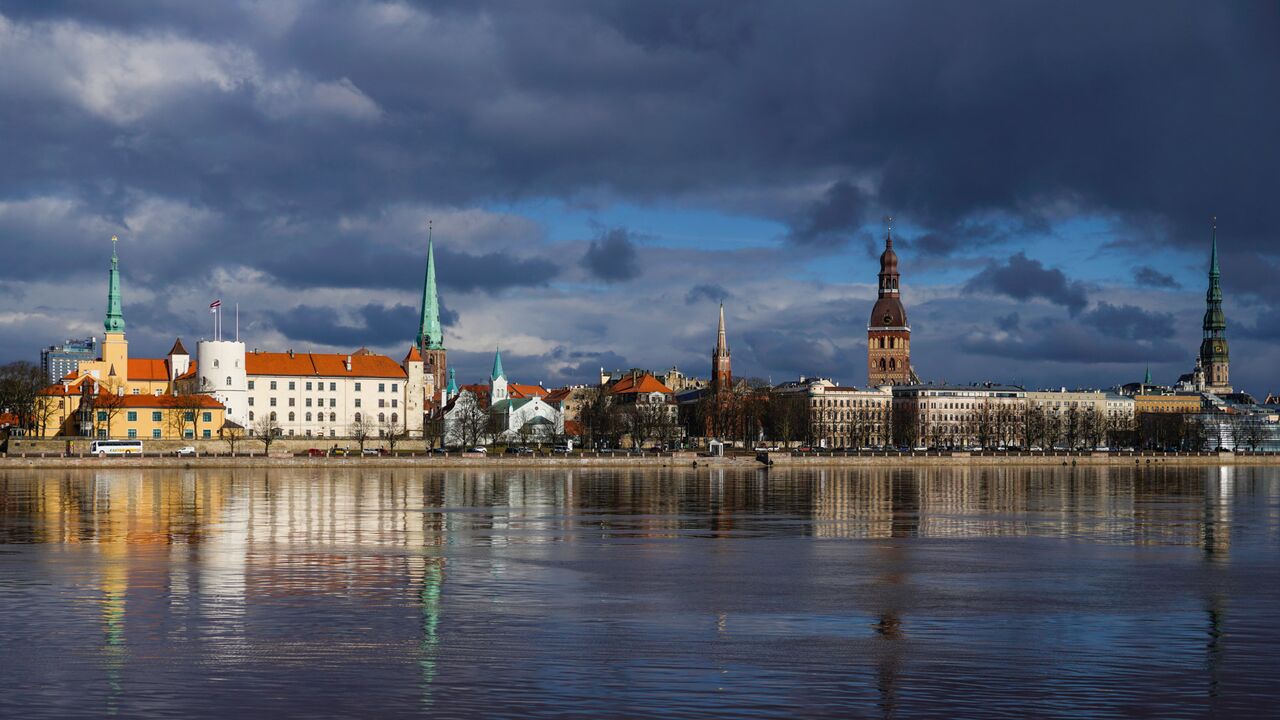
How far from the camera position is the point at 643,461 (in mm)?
126438

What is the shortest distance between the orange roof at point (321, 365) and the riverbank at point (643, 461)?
3276cm

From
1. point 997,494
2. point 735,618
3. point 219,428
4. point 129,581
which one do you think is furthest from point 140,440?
point 735,618

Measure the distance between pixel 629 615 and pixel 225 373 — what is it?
418ft

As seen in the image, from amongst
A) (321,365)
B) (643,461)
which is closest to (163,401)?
(321,365)

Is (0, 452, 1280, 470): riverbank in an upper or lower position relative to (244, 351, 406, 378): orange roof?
lower

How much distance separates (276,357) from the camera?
155 metres

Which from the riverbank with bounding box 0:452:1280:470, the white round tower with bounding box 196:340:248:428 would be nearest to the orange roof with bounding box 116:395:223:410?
the white round tower with bounding box 196:340:248:428

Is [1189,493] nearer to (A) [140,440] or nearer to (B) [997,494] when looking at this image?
(B) [997,494]

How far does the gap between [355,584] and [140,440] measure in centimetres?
10078

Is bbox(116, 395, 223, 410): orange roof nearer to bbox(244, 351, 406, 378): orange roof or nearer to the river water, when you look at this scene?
bbox(244, 351, 406, 378): orange roof

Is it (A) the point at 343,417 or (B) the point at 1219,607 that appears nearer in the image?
(B) the point at 1219,607

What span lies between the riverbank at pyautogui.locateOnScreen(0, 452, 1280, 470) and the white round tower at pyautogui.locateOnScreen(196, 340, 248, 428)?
84.9 ft

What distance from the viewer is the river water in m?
17.9

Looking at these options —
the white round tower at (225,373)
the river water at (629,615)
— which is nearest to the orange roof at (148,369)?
the white round tower at (225,373)
